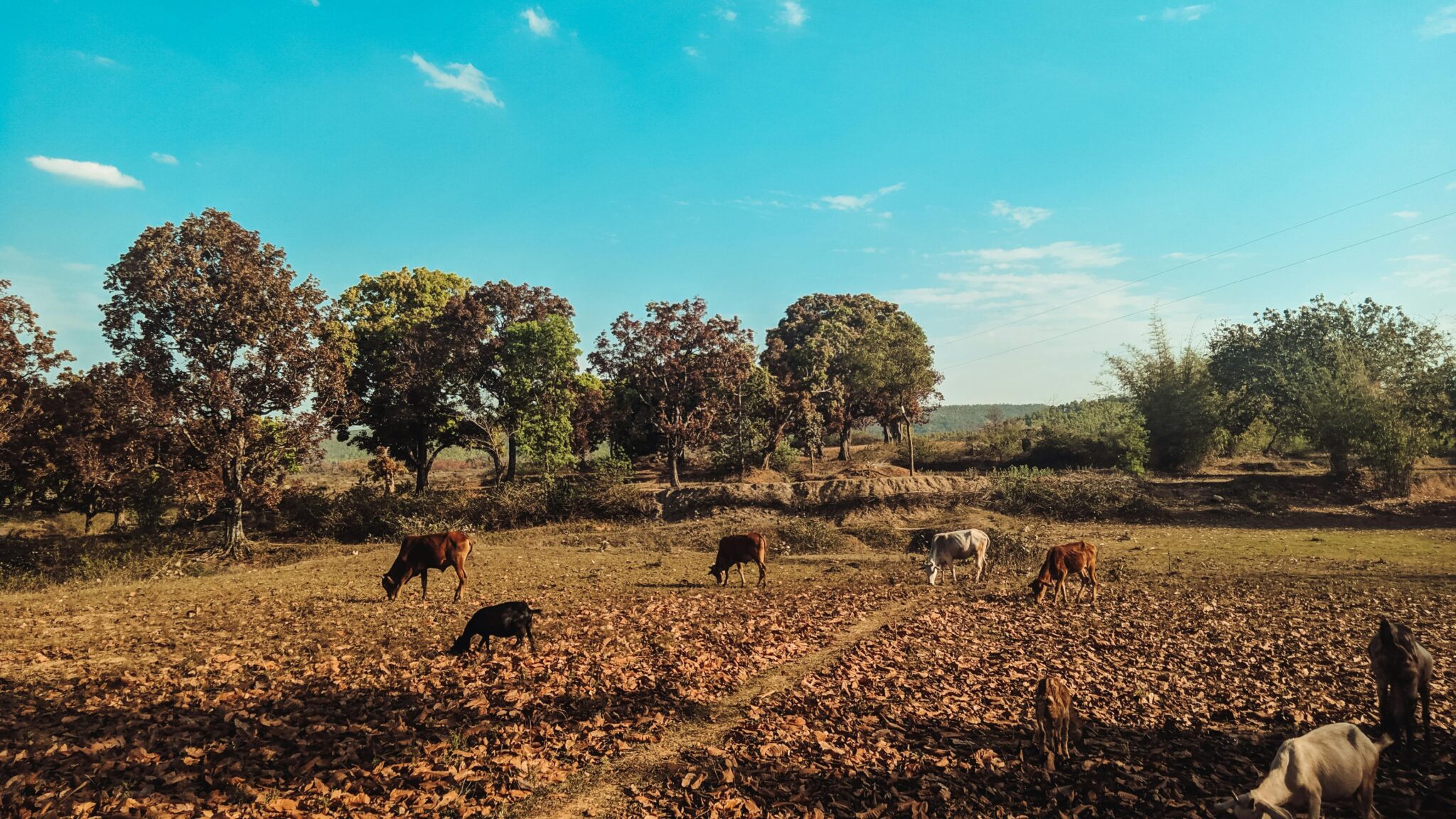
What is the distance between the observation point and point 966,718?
8.72m

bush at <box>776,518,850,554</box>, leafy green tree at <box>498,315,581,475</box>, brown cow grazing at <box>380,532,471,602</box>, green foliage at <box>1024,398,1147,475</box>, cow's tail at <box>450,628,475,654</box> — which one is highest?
leafy green tree at <box>498,315,581,475</box>

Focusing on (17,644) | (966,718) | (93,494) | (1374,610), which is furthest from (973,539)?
(93,494)

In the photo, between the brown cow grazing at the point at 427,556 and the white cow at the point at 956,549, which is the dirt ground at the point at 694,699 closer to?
the brown cow grazing at the point at 427,556

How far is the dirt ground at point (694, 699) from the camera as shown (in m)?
6.85

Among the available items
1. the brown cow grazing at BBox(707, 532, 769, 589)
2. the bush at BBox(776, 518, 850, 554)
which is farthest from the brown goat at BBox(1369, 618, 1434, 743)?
the bush at BBox(776, 518, 850, 554)

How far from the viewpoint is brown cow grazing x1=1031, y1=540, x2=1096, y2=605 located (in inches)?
609

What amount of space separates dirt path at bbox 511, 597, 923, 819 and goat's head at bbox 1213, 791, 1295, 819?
5.07 meters

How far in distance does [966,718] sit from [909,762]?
155 centimetres

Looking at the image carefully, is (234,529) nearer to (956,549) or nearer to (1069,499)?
(956,549)

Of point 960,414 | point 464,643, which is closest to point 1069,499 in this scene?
point 464,643

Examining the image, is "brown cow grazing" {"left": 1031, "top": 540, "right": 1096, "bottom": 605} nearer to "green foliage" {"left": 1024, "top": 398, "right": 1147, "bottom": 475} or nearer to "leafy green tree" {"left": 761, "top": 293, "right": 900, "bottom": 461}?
"green foliage" {"left": 1024, "top": 398, "right": 1147, "bottom": 475}

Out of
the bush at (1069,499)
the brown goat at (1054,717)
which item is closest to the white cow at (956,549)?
the brown goat at (1054,717)

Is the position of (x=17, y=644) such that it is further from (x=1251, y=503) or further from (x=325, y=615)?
(x=1251, y=503)

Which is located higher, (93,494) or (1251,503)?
(93,494)
